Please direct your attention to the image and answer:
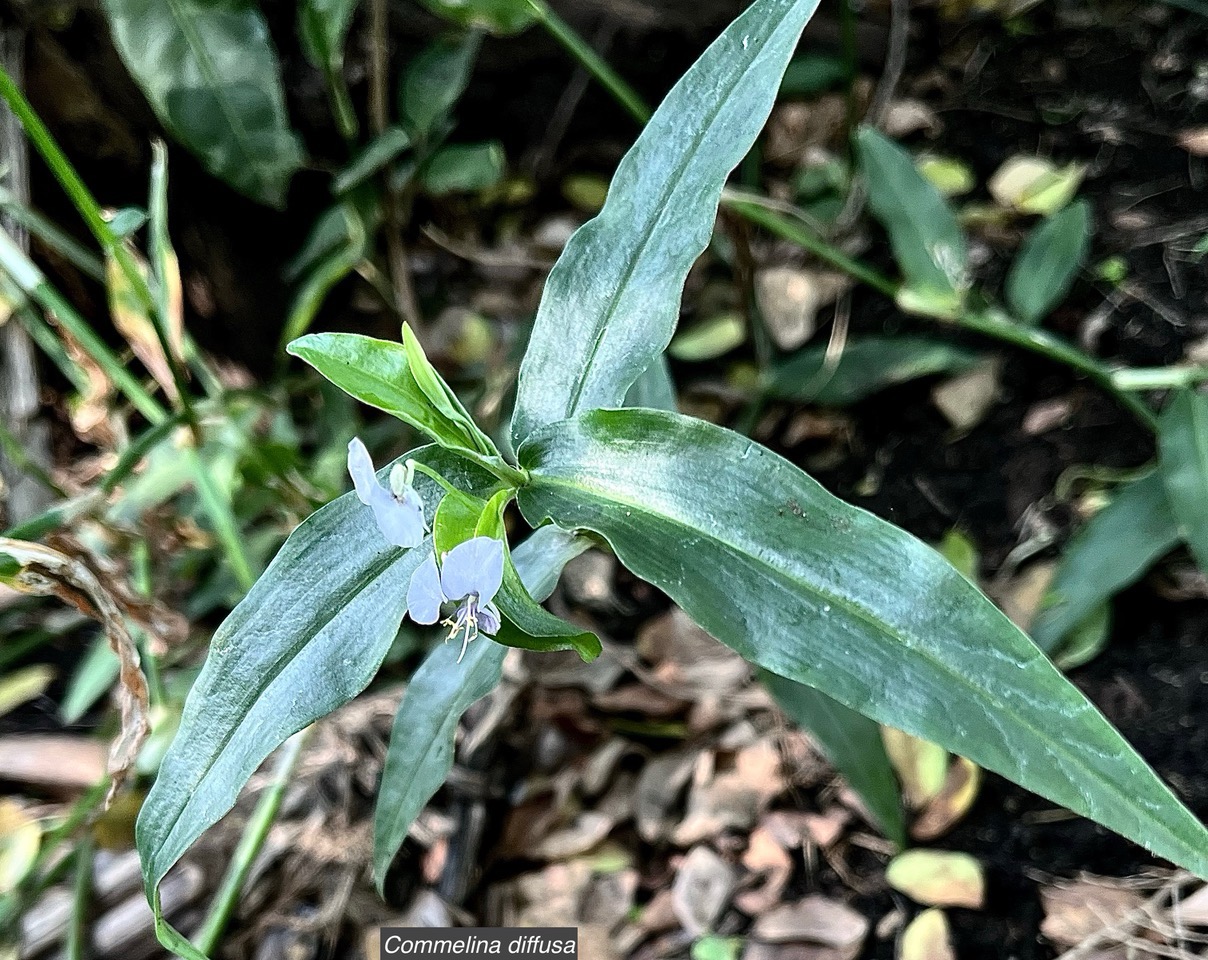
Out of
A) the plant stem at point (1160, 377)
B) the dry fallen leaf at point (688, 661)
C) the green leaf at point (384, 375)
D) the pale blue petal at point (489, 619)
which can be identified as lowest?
the pale blue petal at point (489, 619)

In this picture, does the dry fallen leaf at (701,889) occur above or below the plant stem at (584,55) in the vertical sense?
below

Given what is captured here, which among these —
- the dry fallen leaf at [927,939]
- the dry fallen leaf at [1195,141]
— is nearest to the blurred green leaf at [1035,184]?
the dry fallen leaf at [1195,141]

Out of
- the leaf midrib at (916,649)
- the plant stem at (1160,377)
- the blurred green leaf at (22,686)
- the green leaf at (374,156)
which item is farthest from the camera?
the blurred green leaf at (22,686)

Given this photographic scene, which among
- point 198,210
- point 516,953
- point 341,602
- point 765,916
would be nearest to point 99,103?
point 198,210

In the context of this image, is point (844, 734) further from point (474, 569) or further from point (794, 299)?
point (794, 299)

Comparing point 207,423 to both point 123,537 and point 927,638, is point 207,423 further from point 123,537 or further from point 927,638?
point 927,638

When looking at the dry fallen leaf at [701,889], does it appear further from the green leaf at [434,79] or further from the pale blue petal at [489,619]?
the green leaf at [434,79]
